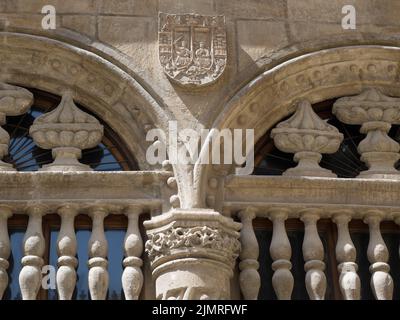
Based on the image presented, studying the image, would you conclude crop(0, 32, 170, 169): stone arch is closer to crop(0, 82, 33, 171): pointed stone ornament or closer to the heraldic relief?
crop(0, 82, 33, 171): pointed stone ornament

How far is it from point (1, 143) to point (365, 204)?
9.02 ft

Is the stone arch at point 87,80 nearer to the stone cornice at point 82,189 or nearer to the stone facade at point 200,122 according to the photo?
the stone facade at point 200,122

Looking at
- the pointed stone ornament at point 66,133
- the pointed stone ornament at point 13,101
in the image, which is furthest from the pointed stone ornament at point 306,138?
the pointed stone ornament at point 13,101

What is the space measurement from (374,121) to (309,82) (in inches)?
23.2

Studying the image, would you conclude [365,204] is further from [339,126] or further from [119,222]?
[119,222]

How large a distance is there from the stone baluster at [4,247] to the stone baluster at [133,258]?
83 centimetres

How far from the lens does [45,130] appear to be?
436 inches

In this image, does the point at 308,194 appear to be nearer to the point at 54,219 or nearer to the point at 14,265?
the point at 54,219

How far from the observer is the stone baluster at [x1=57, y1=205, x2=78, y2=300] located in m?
10.3

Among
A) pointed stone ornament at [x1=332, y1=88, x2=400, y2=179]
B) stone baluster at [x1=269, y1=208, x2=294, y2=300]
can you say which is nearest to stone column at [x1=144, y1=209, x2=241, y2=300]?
stone baluster at [x1=269, y1=208, x2=294, y2=300]

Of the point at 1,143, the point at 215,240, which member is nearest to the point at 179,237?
the point at 215,240

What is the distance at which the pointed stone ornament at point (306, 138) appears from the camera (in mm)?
11172
